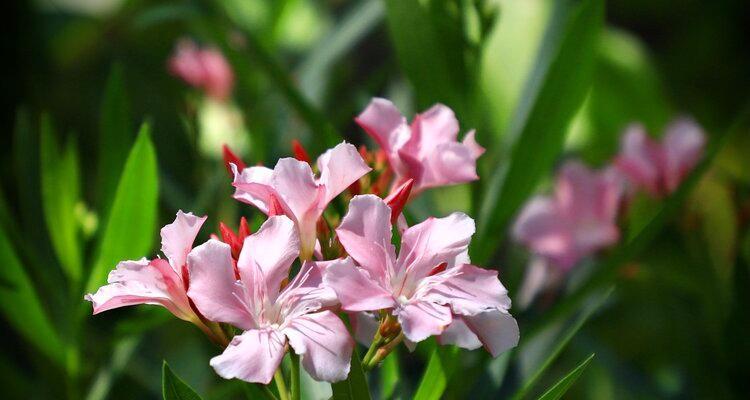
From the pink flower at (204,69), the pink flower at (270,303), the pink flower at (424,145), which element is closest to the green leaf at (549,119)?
the pink flower at (424,145)

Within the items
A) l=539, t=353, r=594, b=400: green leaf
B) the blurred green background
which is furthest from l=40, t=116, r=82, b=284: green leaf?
l=539, t=353, r=594, b=400: green leaf

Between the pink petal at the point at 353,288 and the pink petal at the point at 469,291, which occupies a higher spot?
the pink petal at the point at 353,288

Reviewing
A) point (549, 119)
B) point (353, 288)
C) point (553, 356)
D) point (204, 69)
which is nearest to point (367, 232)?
point (353, 288)

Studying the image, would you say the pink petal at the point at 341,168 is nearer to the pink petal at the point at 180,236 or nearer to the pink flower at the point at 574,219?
the pink petal at the point at 180,236

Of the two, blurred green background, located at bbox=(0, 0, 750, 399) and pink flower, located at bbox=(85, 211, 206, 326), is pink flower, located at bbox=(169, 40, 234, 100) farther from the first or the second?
pink flower, located at bbox=(85, 211, 206, 326)

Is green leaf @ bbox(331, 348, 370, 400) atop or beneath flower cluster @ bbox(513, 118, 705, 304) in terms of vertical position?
atop

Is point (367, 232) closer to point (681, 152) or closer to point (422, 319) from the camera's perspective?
point (422, 319)
